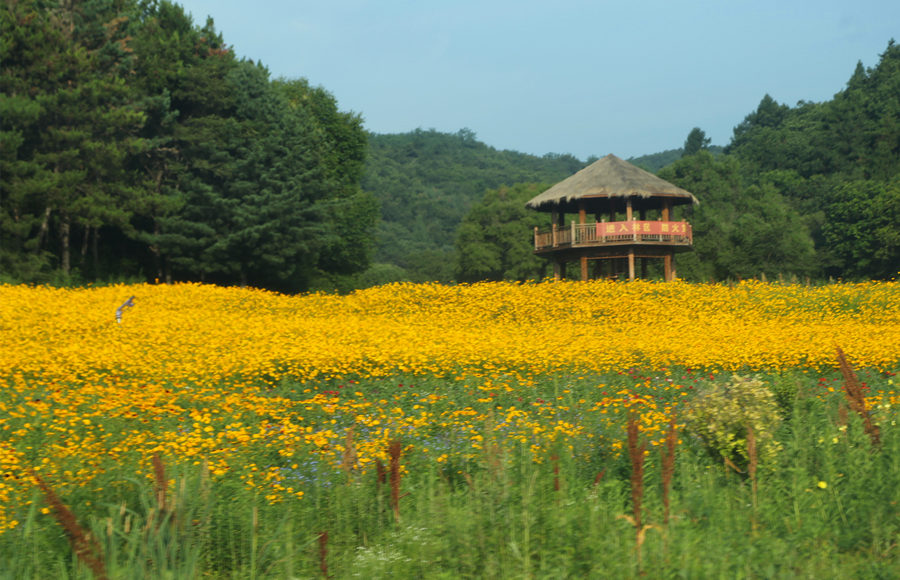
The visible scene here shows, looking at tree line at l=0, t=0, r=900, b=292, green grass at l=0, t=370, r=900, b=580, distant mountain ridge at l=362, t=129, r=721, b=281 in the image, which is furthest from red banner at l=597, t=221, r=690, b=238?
distant mountain ridge at l=362, t=129, r=721, b=281

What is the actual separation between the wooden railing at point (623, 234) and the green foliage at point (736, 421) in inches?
924

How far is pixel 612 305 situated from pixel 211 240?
16984 millimetres

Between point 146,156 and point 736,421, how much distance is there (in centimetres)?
3226

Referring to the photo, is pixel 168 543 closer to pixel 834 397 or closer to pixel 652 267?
pixel 834 397

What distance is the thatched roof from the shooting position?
3130 cm

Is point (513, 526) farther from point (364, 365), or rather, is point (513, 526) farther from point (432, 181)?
point (432, 181)

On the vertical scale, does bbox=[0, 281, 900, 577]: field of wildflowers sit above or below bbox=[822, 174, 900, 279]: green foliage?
below

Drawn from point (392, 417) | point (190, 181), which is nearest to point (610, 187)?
point (190, 181)

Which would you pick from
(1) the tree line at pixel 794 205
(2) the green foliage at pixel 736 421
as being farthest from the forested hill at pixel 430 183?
(2) the green foliage at pixel 736 421

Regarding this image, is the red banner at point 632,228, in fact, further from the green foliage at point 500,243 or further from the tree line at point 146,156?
the green foliage at point 500,243

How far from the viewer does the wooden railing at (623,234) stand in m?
30.4

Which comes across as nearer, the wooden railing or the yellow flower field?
the yellow flower field

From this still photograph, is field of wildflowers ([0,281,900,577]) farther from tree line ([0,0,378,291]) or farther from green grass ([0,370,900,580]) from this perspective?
tree line ([0,0,378,291])

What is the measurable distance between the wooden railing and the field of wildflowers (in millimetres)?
8663
